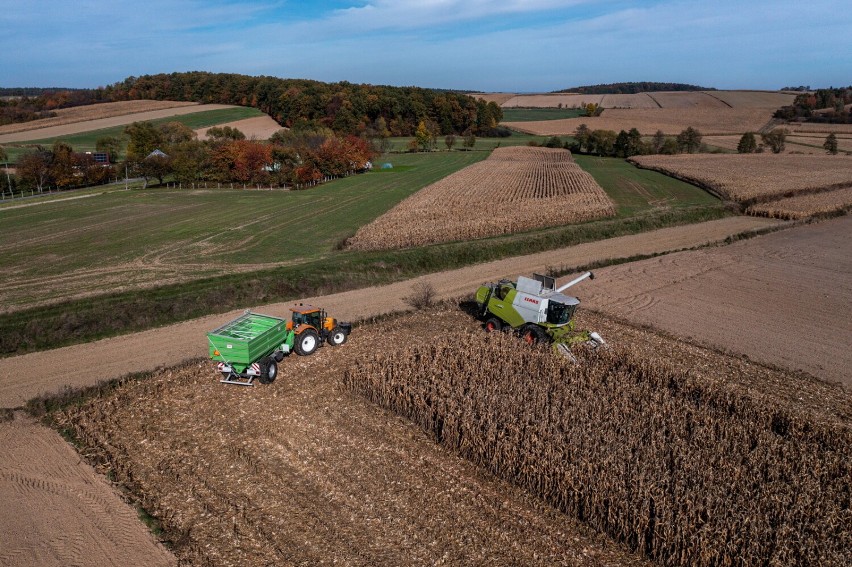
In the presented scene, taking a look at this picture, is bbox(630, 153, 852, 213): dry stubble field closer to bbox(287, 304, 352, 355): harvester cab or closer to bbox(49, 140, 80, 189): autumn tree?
bbox(287, 304, 352, 355): harvester cab

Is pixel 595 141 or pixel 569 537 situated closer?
pixel 569 537

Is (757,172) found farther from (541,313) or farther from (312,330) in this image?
(312,330)

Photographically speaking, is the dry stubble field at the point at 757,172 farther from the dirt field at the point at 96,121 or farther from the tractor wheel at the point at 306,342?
the dirt field at the point at 96,121

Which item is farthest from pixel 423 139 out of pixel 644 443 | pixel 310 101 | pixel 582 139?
pixel 644 443

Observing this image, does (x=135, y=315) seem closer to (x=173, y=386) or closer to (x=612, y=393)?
(x=173, y=386)

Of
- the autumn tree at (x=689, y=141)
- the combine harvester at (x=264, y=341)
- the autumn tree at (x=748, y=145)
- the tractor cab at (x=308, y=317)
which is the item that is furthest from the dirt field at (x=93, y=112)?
the autumn tree at (x=748, y=145)

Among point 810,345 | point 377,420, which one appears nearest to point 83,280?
point 377,420
